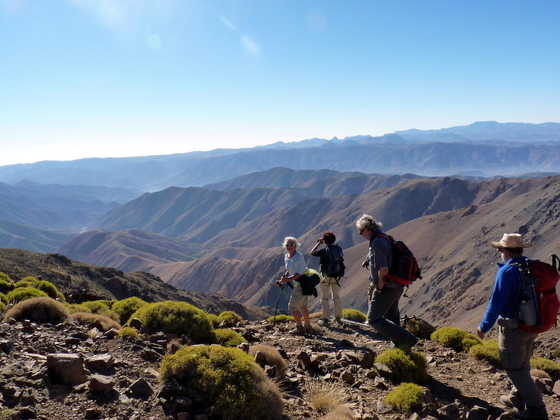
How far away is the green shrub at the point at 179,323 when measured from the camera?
8.39 meters

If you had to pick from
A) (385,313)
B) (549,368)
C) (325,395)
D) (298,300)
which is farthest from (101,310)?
(549,368)

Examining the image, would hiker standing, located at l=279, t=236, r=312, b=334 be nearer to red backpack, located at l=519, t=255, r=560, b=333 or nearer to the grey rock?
the grey rock

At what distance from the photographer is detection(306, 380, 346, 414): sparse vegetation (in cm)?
560

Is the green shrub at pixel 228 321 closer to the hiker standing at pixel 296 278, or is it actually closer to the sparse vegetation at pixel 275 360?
the hiker standing at pixel 296 278

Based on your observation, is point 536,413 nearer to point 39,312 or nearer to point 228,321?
point 228,321

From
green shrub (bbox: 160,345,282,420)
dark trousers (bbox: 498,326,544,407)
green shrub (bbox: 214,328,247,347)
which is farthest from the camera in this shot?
green shrub (bbox: 214,328,247,347)

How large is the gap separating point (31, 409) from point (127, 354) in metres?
2.29

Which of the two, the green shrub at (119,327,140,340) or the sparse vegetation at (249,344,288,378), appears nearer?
the sparse vegetation at (249,344,288,378)

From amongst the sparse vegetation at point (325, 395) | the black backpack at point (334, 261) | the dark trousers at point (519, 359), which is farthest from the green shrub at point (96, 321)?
the dark trousers at point (519, 359)

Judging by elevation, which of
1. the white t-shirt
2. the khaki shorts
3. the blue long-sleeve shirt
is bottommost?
the khaki shorts

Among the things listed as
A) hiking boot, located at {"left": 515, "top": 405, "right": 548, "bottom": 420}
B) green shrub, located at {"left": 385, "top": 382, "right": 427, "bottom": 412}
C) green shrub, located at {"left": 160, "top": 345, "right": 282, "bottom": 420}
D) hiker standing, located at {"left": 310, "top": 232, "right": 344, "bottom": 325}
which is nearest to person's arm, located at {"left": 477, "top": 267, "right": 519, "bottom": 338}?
hiking boot, located at {"left": 515, "top": 405, "right": 548, "bottom": 420}

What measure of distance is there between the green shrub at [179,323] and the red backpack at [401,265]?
13.0ft

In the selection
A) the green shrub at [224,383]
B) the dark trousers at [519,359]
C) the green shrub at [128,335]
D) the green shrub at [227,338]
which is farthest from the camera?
the green shrub at [227,338]

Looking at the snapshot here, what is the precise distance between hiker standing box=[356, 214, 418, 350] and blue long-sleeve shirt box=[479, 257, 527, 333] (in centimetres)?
167
